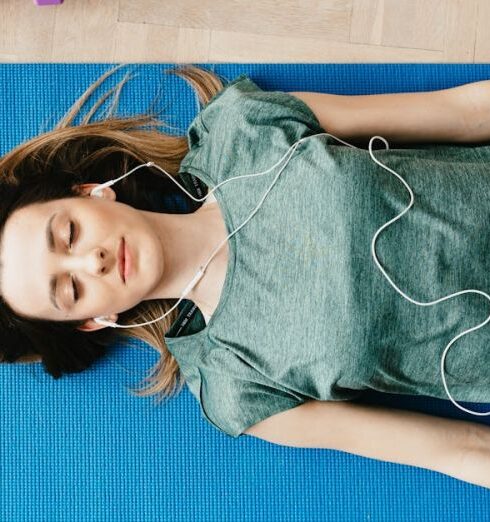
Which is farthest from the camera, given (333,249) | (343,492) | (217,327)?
(343,492)

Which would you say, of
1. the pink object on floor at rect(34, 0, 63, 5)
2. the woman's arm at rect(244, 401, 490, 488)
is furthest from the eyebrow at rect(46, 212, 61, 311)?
the pink object on floor at rect(34, 0, 63, 5)

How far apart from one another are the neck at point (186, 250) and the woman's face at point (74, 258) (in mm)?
61

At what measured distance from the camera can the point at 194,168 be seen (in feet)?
3.59

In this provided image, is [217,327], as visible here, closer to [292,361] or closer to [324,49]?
[292,361]

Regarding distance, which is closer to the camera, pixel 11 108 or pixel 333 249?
pixel 333 249

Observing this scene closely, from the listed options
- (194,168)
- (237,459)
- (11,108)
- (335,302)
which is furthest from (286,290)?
(11,108)

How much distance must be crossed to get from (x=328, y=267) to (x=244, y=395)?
280 millimetres

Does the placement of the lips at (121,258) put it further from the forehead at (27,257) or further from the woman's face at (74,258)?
the forehead at (27,257)

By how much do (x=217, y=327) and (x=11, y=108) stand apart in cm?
65

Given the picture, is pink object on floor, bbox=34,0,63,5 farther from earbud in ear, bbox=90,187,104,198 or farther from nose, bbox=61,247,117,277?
nose, bbox=61,247,117,277

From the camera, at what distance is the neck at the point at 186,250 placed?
41.9 inches

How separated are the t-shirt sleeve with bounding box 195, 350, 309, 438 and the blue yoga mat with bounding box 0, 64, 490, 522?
0.18 metres

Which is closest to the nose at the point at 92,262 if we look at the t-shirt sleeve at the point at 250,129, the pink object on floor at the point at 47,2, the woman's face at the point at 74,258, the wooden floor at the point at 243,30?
the woman's face at the point at 74,258

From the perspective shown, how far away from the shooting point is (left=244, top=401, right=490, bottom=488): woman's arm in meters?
1.05
